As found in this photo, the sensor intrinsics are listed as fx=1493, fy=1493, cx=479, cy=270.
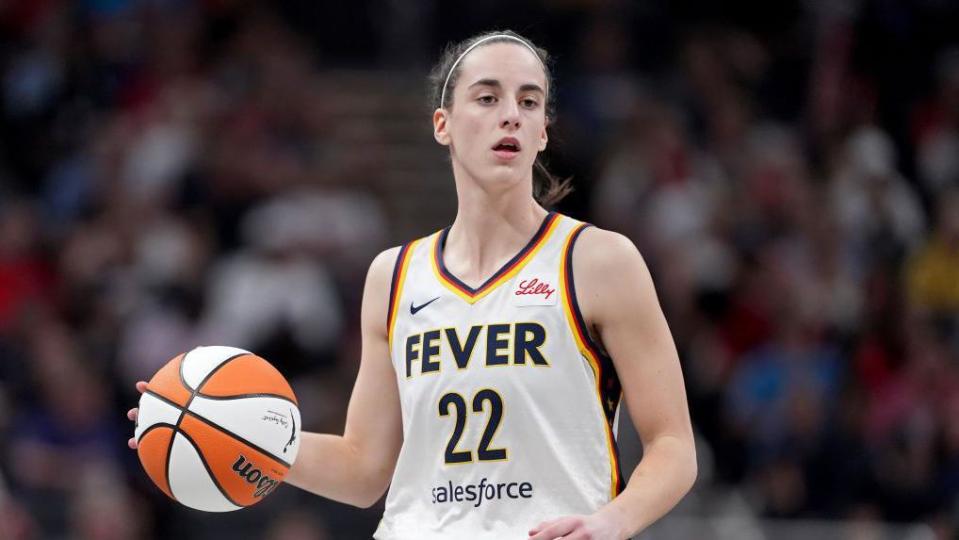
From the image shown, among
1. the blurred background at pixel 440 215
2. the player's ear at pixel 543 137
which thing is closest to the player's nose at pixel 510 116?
the player's ear at pixel 543 137

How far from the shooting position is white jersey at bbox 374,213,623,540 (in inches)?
193

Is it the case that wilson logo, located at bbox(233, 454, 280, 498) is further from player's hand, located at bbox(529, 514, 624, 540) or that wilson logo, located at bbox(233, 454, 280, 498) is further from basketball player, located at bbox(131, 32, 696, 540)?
player's hand, located at bbox(529, 514, 624, 540)

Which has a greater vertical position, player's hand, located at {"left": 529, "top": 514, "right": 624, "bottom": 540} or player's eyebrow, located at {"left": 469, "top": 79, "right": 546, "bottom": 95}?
player's eyebrow, located at {"left": 469, "top": 79, "right": 546, "bottom": 95}

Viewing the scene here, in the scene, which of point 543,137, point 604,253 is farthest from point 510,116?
point 604,253

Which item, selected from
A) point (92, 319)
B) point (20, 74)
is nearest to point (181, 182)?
point (92, 319)

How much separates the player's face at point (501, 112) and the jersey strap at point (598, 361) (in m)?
0.37

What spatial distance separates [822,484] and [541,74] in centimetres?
630

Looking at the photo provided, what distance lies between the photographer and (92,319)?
12.7m

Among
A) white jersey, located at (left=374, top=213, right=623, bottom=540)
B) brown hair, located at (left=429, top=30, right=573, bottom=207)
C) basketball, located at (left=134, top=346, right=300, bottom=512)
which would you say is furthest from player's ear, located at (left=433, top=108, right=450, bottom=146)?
basketball, located at (left=134, top=346, right=300, bottom=512)

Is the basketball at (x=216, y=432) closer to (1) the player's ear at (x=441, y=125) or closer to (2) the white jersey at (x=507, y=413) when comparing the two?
(2) the white jersey at (x=507, y=413)

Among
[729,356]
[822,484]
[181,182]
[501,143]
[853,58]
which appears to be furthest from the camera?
[853,58]

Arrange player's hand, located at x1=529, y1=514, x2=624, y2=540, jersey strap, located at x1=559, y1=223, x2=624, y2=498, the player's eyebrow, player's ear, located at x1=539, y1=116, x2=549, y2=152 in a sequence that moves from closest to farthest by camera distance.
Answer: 1. player's hand, located at x1=529, y1=514, x2=624, y2=540
2. jersey strap, located at x1=559, y1=223, x2=624, y2=498
3. the player's eyebrow
4. player's ear, located at x1=539, y1=116, x2=549, y2=152

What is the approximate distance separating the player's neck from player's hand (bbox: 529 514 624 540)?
3.83ft

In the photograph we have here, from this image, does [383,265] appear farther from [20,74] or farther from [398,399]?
[20,74]
